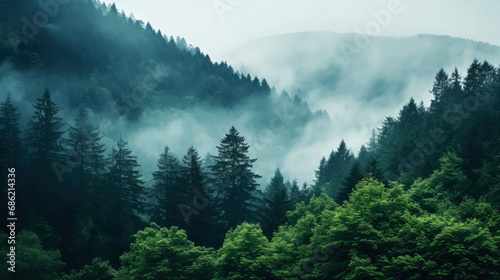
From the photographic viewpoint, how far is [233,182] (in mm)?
49625

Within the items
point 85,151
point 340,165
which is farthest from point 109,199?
point 340,165

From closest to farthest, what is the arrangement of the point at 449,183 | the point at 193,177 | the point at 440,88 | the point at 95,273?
the point at 95,273
the point at 449,183
the point at 193,177
the point at 440,88

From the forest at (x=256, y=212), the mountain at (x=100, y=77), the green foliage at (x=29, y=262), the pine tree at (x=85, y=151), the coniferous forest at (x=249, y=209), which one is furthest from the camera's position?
the mountain at (x=100, y=77)

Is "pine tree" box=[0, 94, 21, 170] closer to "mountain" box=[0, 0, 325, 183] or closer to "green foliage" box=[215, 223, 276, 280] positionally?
"green foliage" box=[215, 223, 276, 280]

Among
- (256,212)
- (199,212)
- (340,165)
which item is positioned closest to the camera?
(199,212)

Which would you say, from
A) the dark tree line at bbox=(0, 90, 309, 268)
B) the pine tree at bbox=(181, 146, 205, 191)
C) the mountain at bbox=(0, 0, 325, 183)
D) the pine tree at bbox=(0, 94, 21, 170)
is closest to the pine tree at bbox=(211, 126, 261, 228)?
the dark tree line at bbox=(0, 90, 309, 268)

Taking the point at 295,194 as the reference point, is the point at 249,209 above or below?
below

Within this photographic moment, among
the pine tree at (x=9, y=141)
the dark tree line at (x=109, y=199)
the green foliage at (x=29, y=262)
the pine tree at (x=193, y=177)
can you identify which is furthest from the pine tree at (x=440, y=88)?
the pine tree at (x=9, y=141)

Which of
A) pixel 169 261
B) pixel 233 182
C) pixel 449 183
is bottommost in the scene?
pixel 169 261

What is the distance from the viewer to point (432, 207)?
36156 millimetres

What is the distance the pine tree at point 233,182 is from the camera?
161 feet

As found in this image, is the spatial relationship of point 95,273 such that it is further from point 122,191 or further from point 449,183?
point 449,183

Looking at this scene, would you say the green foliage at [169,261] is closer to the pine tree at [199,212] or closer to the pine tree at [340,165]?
the pine tree at [199,212]

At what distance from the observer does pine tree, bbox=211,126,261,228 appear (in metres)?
49.2
